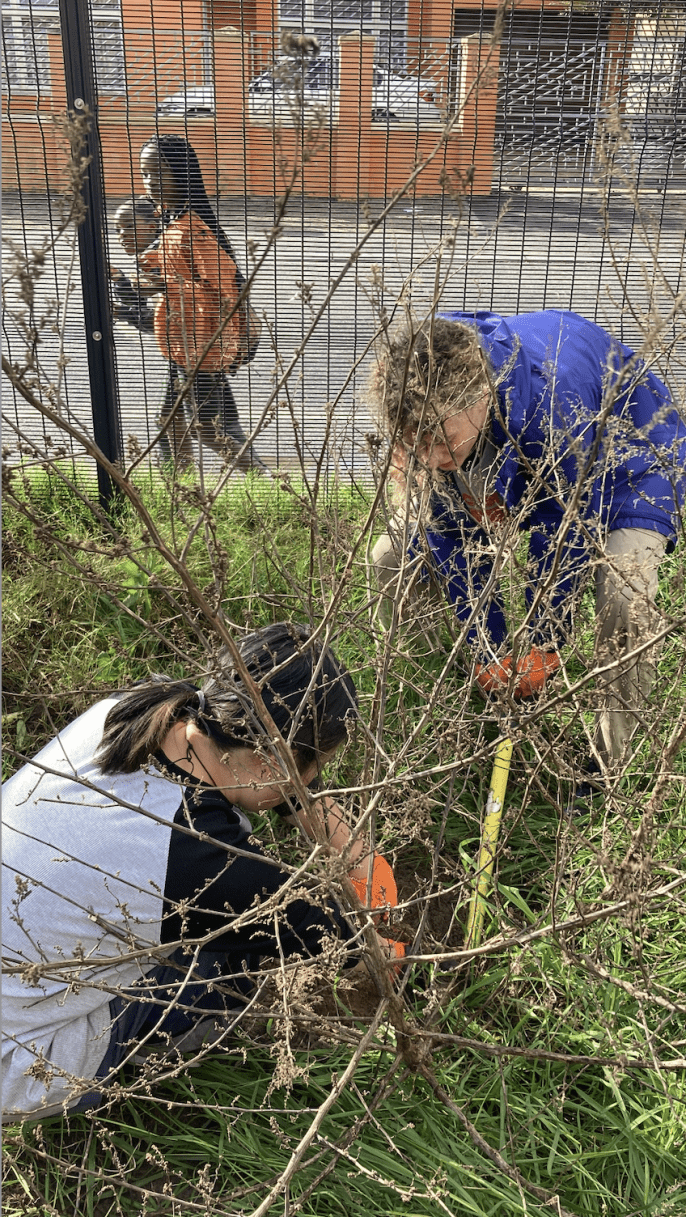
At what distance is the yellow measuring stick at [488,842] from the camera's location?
215 centimetres

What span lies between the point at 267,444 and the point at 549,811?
6.48 ft

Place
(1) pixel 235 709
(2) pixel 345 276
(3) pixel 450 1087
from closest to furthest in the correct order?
(1) pixel 235 709
(3) pixel 450 1087
(2) pixel 345 276

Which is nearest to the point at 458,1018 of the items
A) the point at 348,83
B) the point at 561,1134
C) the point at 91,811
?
the point at 561,1134

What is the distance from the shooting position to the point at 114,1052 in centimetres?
198

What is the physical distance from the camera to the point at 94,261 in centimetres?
358

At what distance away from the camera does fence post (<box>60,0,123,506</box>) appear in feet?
11.0

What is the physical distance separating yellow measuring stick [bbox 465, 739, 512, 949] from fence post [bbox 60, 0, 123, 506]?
6.57ft

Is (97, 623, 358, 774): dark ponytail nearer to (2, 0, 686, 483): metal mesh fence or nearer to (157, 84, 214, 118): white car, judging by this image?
(2, 0, 686, 483): metal mesh fence

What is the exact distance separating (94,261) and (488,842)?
260 centimetres

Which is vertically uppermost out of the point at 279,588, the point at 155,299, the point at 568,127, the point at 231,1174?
the point at 568,127

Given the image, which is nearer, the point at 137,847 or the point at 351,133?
the point at 137,847

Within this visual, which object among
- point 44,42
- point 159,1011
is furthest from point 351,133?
point 159,1011

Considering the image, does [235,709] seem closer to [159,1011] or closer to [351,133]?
[159,1011]

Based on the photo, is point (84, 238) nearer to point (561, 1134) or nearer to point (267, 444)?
point (267, 444)
